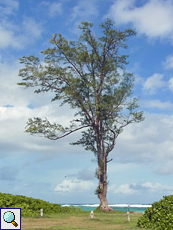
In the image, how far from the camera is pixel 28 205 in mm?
21750

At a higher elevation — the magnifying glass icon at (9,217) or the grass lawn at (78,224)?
the magnifying glass icon at (9,217)

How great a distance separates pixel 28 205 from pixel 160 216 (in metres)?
11.2

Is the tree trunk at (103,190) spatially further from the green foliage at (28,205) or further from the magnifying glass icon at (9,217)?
the magnifying glass icon at (9,217)

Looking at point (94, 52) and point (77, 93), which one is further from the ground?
point (94, 52)

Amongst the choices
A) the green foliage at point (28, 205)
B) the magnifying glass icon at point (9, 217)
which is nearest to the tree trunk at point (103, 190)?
the green foliage at point (28, 205)

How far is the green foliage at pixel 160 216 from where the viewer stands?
43.8 ft

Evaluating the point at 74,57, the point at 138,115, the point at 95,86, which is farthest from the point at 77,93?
the point at 138,115

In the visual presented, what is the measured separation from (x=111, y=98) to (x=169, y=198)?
1274 centimetres

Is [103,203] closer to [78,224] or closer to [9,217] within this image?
[78,224]

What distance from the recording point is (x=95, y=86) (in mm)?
25844

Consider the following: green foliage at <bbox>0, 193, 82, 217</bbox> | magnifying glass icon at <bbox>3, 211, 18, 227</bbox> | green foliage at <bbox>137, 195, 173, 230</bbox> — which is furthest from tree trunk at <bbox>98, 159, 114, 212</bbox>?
magnifying glass icon at <bbox>3, 211, 18, 227</bbox>

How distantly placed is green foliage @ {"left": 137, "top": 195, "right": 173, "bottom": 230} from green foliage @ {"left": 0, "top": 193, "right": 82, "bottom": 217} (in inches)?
351

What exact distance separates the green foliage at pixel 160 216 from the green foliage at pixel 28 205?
8.93 m

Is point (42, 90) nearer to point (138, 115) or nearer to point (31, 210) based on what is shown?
point (138, 115)
